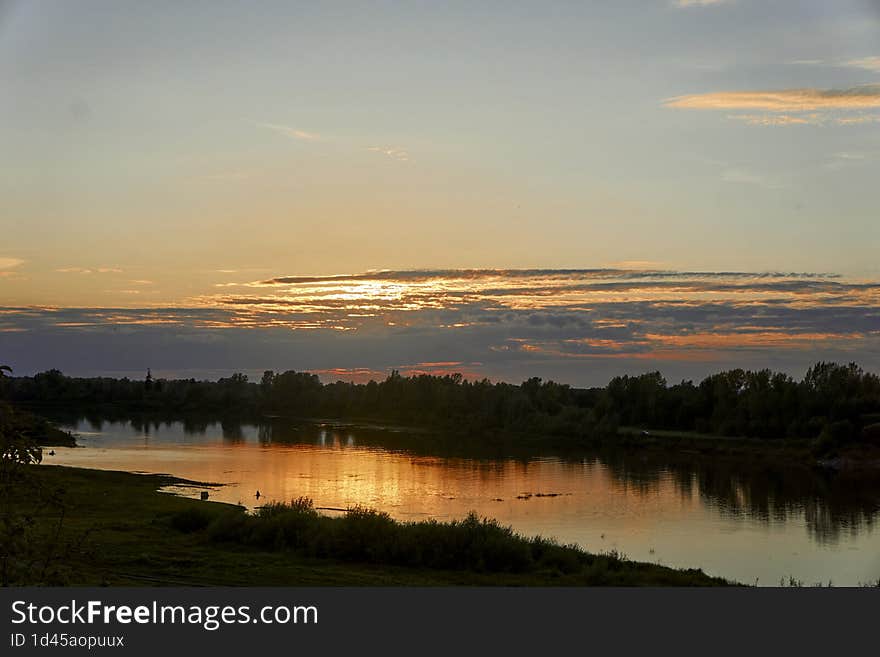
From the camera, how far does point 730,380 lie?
234 feet

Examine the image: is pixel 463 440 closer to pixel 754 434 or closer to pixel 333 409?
pixel 754 434

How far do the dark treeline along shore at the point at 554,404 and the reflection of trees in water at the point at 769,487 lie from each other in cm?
678

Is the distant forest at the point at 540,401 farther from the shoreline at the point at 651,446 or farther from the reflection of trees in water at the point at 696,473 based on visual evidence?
the reflection of trees in water at the point at 696,473

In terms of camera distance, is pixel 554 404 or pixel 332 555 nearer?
pixel 332 555

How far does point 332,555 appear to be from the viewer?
61.7 feet

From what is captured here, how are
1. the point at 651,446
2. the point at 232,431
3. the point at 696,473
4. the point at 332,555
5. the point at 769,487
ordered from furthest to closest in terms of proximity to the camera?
the point at 232,431 < the point at 651,446 < the point at 696,473 < the point at 769,487 < the point at 332,555

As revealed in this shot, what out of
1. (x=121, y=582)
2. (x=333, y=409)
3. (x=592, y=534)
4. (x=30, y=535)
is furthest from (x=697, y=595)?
(x=333, y=409)

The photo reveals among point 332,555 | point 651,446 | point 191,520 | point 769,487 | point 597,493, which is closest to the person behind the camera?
point 332,555

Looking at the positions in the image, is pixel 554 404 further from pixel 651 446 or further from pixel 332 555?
pixel 332 555

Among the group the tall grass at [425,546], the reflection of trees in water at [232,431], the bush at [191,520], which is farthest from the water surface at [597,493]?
the bush at [191,520]

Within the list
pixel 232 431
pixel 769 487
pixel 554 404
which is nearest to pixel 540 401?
pixel 554 404

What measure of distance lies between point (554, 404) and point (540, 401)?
1501mm

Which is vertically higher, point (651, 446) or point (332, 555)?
point (332, 555)

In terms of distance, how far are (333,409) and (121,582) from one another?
85.1 m
